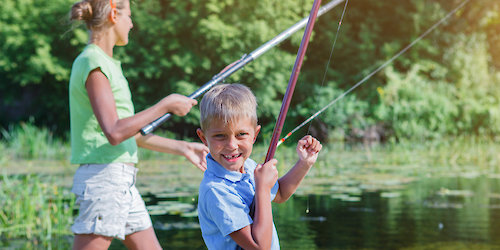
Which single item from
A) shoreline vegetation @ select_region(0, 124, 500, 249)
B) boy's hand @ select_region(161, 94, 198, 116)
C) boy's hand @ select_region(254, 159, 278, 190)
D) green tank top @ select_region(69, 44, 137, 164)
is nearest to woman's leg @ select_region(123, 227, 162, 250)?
green tank top @ select_region(69, 44, 137, 164)

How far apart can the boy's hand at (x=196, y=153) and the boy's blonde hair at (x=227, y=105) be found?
2.87 ft

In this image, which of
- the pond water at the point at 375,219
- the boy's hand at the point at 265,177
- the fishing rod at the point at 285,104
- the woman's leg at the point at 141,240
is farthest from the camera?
the pond water at the point at 375,219

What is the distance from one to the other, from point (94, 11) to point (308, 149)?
3.96ft

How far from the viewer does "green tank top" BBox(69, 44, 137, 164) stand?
9.06 ft

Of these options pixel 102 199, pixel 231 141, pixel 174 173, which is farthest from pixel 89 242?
pixel 174 173

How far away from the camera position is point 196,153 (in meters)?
3.04

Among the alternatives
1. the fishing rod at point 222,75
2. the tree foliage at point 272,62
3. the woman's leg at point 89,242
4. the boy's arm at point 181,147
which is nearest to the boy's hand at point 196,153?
the boy's arm at point 181,147

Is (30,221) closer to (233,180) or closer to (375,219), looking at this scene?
(375,219)

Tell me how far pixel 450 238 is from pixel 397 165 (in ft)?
17.6

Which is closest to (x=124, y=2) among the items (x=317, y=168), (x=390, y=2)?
(x=317, y=168)

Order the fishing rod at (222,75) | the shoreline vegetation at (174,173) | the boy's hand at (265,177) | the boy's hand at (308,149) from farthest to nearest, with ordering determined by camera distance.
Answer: the shoreline vegetation at (174,173) < the fishing rod at (222,75) < the boy's hand at (308,149) < the boy's hand at (265,177)

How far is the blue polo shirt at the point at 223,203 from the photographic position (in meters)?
2.03

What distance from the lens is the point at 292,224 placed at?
19.5ft

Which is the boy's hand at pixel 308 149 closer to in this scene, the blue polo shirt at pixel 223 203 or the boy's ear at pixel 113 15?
the blue polo shirt at pixel 223 203
